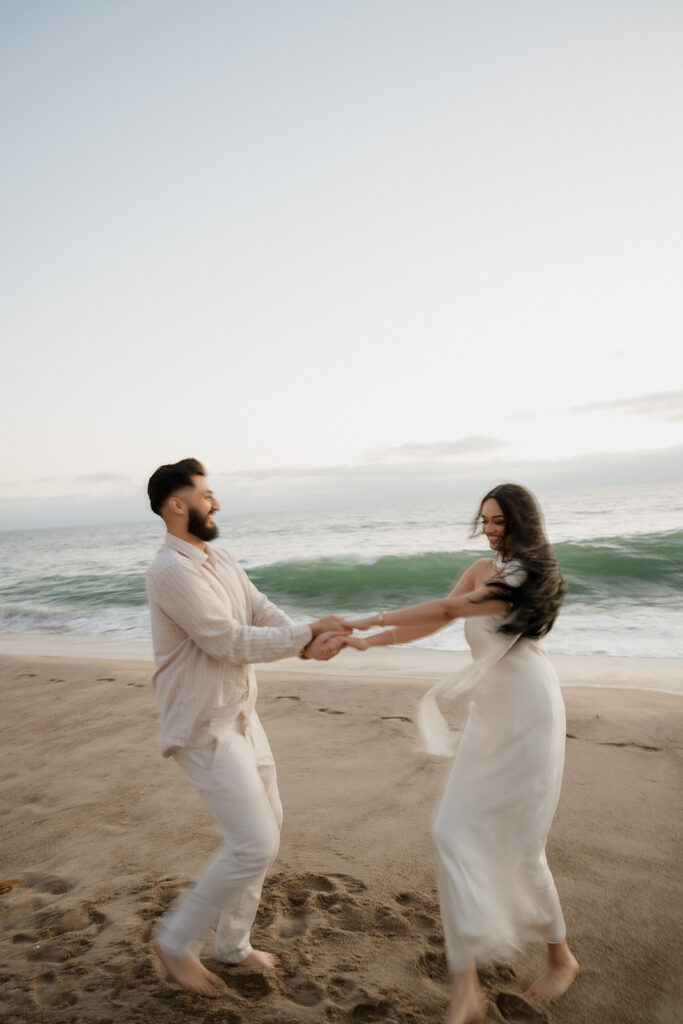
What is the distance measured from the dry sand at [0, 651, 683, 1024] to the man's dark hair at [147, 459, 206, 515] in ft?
6.82

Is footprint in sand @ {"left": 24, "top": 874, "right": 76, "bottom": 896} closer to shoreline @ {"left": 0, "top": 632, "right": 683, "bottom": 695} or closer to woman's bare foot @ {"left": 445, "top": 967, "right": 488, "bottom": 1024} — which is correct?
woman's bare foot @ {"left": 445, "top": 967, "right": 488, "bottom": 1024}

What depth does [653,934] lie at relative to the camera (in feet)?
10.6

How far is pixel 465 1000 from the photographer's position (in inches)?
103

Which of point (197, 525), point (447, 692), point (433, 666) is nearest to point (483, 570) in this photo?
point (447, 692)

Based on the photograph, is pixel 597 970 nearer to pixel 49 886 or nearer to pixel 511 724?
pixel 511 724

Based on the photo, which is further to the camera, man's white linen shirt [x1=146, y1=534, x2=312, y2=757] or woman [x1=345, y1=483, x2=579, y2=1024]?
man's white linen shirt [x1=146, y1=534, x2=312, y2=757]

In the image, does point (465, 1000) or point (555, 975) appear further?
point (555, 975)

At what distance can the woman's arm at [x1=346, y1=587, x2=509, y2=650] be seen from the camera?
9.72ft

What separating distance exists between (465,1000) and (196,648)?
175cm

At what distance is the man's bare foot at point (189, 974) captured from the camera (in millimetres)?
2793

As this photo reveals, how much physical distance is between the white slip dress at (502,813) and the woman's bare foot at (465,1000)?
45mm

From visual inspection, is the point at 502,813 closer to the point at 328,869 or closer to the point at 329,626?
the point at 329,626

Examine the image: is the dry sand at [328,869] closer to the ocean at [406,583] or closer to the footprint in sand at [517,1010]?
the footprint in sand at [517,1010]

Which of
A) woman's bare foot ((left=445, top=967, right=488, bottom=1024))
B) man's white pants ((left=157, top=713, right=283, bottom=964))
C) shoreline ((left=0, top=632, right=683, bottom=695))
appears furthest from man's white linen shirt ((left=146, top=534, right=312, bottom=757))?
shoreline ((left=0, top=632, right=683, bottom=695))
